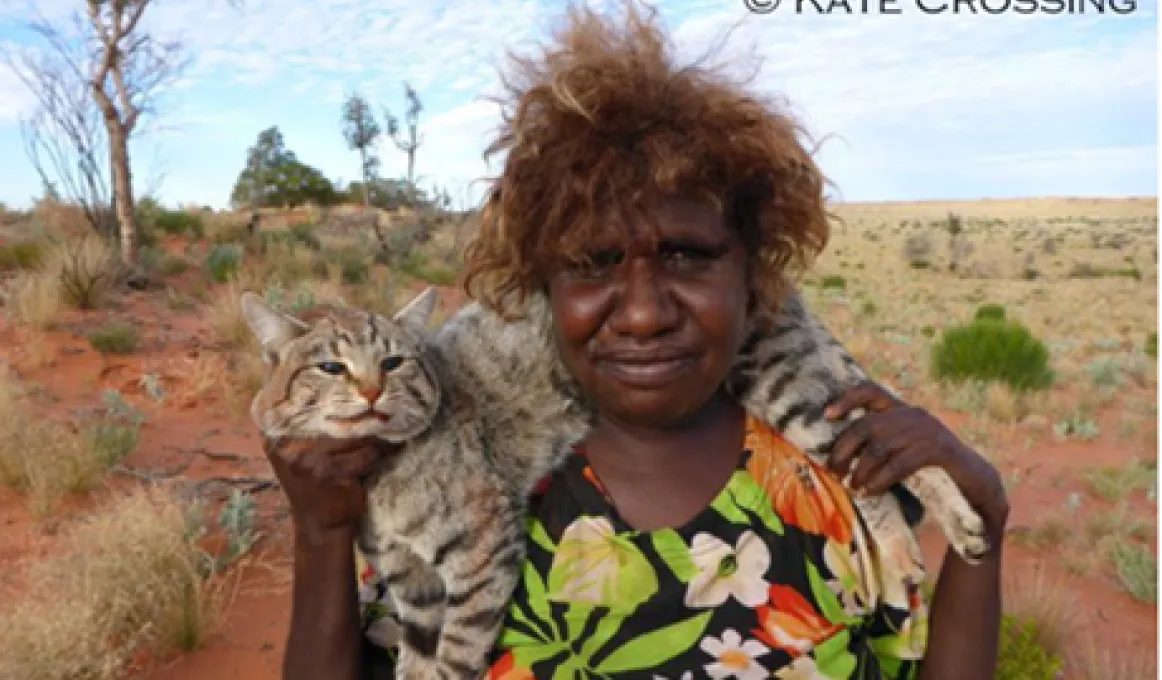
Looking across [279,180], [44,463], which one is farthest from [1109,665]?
[279,180]

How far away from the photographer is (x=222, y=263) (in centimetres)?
1323

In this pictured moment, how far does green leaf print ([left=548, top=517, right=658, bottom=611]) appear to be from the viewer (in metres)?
1.85

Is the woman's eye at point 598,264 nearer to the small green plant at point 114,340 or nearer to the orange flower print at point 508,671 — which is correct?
the orange flower print at point 508,671

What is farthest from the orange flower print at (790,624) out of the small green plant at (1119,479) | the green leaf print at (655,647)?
the small green plant at (1119,479)

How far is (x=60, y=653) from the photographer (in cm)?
336

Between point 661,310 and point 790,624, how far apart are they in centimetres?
80

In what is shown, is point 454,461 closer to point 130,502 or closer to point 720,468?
point 720,468

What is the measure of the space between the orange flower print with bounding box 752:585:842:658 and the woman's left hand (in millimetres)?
324

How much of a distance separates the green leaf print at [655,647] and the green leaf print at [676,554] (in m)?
0.11

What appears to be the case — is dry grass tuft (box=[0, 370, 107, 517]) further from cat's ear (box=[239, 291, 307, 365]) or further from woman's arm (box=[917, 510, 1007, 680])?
woman's arm (box=[917, 510, 1007, 680])

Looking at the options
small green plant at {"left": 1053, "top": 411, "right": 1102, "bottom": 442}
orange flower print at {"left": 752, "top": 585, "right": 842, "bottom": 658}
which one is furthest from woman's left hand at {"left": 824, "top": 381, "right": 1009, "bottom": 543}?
small green plant at {"left": 1053, "top": 411, "right": 1102, "bottom": 442}

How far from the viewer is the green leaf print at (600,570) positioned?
6.07ft

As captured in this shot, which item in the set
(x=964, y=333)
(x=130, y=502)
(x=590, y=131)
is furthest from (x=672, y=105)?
(x=964, y=333)

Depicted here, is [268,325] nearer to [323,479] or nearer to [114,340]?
[323,479]
